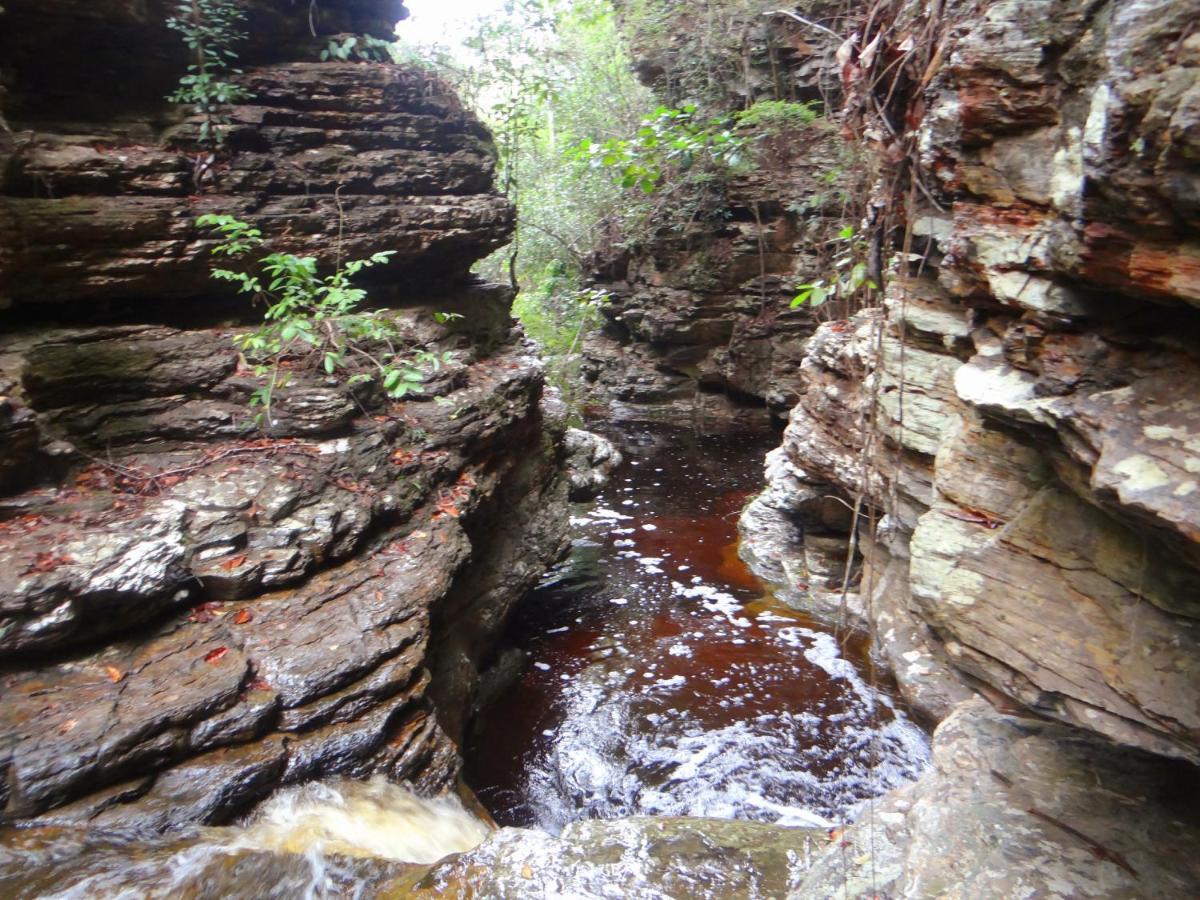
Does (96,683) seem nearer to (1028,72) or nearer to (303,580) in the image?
(303,580)

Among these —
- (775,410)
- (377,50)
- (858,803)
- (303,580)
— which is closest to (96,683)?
(303,580)

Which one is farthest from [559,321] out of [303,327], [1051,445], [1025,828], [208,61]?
[1025,828]

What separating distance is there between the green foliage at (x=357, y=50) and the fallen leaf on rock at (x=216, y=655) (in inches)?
253

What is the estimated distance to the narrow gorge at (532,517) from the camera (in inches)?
110

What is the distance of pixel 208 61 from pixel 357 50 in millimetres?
1742

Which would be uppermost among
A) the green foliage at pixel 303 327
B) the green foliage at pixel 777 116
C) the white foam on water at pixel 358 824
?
the green foliage at pixel 777 116

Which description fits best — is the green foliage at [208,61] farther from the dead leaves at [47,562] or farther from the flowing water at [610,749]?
the flowing water at [610,749]

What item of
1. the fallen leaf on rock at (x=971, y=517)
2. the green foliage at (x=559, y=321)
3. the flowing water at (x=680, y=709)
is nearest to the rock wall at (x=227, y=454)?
the flowing water at (x=680, y=709)

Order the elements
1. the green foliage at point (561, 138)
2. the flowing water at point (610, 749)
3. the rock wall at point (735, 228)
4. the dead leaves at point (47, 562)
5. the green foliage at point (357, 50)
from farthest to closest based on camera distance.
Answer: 1. the rock wall at point (735, 228)
2. the green foliage at point (561, 138)
3. the green foliage at point (357, 50)
4. the dead leaves at point (47, 562)
5. the flowing water at point (610, 749)

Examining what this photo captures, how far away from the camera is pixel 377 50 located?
7.96m

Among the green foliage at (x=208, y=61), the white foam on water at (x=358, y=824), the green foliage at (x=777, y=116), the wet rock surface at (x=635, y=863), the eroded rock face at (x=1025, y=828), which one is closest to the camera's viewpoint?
the eroded rock face at (x=1025, y=828)

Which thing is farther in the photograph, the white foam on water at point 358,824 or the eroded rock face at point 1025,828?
the white foam on water at point 358,824

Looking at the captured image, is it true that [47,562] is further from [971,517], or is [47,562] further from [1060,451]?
[1060,451]

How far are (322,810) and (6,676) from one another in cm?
192
